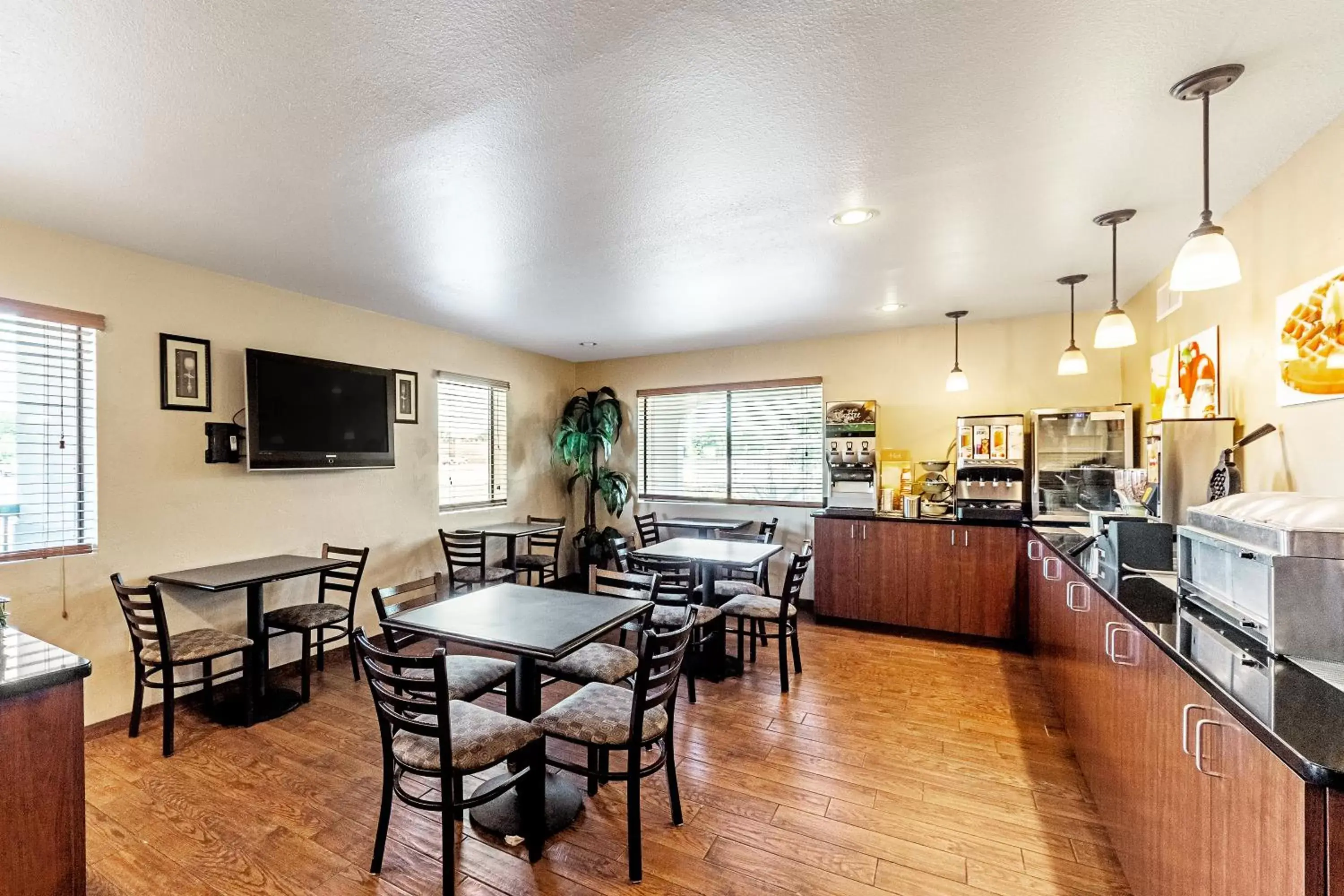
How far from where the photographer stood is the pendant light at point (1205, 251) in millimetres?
1701

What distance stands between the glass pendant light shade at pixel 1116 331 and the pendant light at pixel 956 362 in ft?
5.37

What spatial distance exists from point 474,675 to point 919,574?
3.57m

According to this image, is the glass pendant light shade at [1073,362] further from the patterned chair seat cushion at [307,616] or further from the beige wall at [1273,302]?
the patterned chair seat cushion at [307,616]

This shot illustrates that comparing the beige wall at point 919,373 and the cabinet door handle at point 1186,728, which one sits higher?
the beige wall at point 919,373

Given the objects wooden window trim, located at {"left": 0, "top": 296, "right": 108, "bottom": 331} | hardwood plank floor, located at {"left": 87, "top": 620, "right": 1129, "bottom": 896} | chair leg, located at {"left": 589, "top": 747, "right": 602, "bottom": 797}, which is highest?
wooden window trim, located at {"left": 0, "top": 296, "right": 108, "bottom": 331}

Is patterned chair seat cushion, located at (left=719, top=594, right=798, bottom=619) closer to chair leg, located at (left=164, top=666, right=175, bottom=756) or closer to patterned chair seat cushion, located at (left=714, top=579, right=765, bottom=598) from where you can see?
patterned chair seat cushion, located at (left=714, top=579, right=765, bottom=598)

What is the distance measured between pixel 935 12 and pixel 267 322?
4188mm

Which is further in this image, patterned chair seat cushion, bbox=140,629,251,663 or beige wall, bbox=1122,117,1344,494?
patterned chair seat cushion, bbox=140,629,251,663

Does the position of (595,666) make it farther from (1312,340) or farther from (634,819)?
(1312,340)

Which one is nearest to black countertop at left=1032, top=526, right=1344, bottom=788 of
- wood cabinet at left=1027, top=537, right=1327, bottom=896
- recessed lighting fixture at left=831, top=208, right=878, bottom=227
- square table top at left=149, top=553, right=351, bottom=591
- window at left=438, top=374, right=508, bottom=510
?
wood cabinet at left=1027, top=537, right=1327, bottom=896

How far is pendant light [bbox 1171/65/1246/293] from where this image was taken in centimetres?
170

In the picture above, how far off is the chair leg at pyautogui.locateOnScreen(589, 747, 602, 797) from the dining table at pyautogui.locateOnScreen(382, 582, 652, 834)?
0.05 m

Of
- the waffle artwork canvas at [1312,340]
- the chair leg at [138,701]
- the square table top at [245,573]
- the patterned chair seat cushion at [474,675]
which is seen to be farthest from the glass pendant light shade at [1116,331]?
the chair leg at [138,701]

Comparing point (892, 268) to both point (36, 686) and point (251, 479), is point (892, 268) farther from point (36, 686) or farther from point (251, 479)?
point (251, 479)
